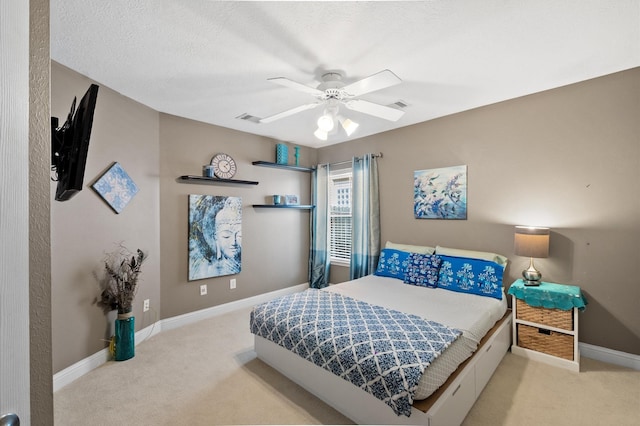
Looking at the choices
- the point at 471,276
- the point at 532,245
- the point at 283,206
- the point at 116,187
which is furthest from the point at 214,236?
the point at 532,245

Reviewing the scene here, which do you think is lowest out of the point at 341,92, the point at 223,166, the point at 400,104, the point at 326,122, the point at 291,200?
the point at 291,200

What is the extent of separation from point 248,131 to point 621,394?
15.4ft

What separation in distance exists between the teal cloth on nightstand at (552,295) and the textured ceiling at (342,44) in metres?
1.95

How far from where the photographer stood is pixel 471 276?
9.94 feet

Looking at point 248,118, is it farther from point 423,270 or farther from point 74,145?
point 423,270

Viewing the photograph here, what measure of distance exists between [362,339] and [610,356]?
2454 mm

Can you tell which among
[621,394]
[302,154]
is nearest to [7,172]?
[621,394]

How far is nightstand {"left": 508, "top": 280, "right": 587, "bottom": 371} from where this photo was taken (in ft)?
8.12

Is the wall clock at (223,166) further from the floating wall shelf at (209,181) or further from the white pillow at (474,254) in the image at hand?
the white pillow at (474,254)

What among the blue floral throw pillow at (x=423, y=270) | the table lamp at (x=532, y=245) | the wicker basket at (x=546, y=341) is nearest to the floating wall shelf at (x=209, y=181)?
the blue floral throw pillow at (x=423, y=270)

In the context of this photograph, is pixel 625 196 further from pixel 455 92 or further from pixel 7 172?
pixel 7 172

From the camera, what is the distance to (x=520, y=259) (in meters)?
3.07

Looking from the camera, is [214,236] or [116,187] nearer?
[116,187]

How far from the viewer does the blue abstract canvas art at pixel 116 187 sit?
8.77ft
